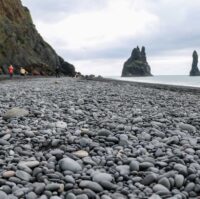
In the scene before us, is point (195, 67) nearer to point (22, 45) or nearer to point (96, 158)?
point (22, 45)

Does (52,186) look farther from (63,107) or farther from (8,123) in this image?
(63,107)

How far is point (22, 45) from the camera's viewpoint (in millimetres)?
66000

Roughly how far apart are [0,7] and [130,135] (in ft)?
206

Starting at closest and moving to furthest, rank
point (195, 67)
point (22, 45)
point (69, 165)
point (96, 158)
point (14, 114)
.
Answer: point (69, 165)
point (96, 158)
point (14, 114)
point (22, 45)
point (195, 67)

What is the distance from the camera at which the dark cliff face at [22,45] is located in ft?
199

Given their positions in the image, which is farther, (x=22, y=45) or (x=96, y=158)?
(x=22, y=45)

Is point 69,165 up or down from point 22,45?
down

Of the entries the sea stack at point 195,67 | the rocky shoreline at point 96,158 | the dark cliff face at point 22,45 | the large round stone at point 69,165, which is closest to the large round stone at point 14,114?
the rocky shoreline at point 96,158

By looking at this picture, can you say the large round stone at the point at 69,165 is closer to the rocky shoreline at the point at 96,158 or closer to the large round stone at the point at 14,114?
the rocky shoreline at the point at 96,158

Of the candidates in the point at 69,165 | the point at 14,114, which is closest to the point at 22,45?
the point at 14,114

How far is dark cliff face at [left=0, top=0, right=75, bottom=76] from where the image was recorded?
60.7m

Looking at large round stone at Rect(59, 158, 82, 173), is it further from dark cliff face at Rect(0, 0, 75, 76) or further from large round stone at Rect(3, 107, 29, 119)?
dark cliff face at Rect(0, 0, 75, 76)

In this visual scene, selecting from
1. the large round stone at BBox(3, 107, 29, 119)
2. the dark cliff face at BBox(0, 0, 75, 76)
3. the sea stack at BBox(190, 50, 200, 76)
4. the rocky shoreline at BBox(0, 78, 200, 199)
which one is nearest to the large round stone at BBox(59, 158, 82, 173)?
the rocky shoreline at BBox(0, 78, 200, 199)

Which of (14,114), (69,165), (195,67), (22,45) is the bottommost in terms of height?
(69,165)
